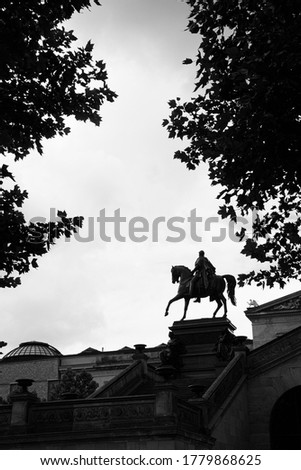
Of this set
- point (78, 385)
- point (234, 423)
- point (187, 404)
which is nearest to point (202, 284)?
point (234, 423)

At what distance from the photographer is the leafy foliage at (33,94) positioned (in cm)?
1082

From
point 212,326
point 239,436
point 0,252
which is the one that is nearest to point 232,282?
point 212,326

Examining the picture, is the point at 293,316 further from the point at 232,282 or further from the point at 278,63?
the point at 278,63

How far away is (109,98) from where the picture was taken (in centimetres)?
1349

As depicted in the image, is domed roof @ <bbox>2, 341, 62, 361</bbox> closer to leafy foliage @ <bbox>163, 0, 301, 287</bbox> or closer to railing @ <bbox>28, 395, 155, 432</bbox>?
railing @ <bbox>28, 395, 155, 432</bbox>

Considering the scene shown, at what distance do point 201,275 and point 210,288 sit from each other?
669 mm

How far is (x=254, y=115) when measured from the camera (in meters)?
11.5

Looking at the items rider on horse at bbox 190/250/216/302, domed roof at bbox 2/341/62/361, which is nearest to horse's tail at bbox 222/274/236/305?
rider on horse at bbox 190/250/216/302

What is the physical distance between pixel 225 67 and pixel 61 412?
10820mm

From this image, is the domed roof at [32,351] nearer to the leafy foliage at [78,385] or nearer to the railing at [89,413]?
the leafy foliage at [78,385]

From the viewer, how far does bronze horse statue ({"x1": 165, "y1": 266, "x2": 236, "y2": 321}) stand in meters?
26.5

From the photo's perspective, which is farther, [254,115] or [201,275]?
[201,275]

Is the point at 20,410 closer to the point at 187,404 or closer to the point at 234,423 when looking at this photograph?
the point at 187,404

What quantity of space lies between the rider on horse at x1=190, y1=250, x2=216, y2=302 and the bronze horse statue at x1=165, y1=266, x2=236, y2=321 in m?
0.14
